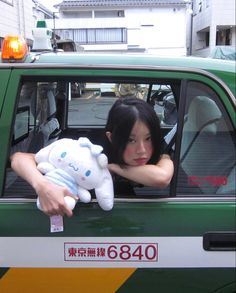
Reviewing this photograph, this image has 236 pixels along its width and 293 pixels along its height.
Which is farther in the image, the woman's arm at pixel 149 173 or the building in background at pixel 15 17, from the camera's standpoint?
the building in background at pixel 15 17

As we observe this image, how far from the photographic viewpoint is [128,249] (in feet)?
5.48

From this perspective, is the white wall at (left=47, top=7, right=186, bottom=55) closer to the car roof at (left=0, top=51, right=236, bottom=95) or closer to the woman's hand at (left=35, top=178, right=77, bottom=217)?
the car roof at (left=0, top=51, right=236, bottom=95)

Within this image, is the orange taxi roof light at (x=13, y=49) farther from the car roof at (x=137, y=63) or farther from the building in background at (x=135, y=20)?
the building in background at (x=135, y=20)

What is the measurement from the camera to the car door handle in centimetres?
165

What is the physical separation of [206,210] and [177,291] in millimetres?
341

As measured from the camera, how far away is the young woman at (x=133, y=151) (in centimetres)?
167

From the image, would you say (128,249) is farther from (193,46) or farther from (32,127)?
(193,46)

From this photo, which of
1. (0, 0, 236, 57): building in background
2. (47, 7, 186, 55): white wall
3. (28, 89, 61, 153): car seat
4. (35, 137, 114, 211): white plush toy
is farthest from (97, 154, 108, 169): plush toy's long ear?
(47, 7, 186, 55): white wall

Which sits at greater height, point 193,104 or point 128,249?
point 193,104

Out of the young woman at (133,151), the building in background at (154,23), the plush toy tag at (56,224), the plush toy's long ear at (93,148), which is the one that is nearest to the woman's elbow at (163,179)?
the young woman at (133,151)

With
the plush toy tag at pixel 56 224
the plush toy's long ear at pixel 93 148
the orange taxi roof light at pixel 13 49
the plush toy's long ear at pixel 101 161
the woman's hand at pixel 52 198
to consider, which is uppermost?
the orange taxi roof light at pixel 13 49

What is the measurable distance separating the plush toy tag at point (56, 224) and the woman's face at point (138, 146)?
0.34m

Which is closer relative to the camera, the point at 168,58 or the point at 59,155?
the point at 59,155

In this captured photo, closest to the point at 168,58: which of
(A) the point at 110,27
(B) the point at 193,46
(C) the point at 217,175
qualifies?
(C) the point at 217,175
